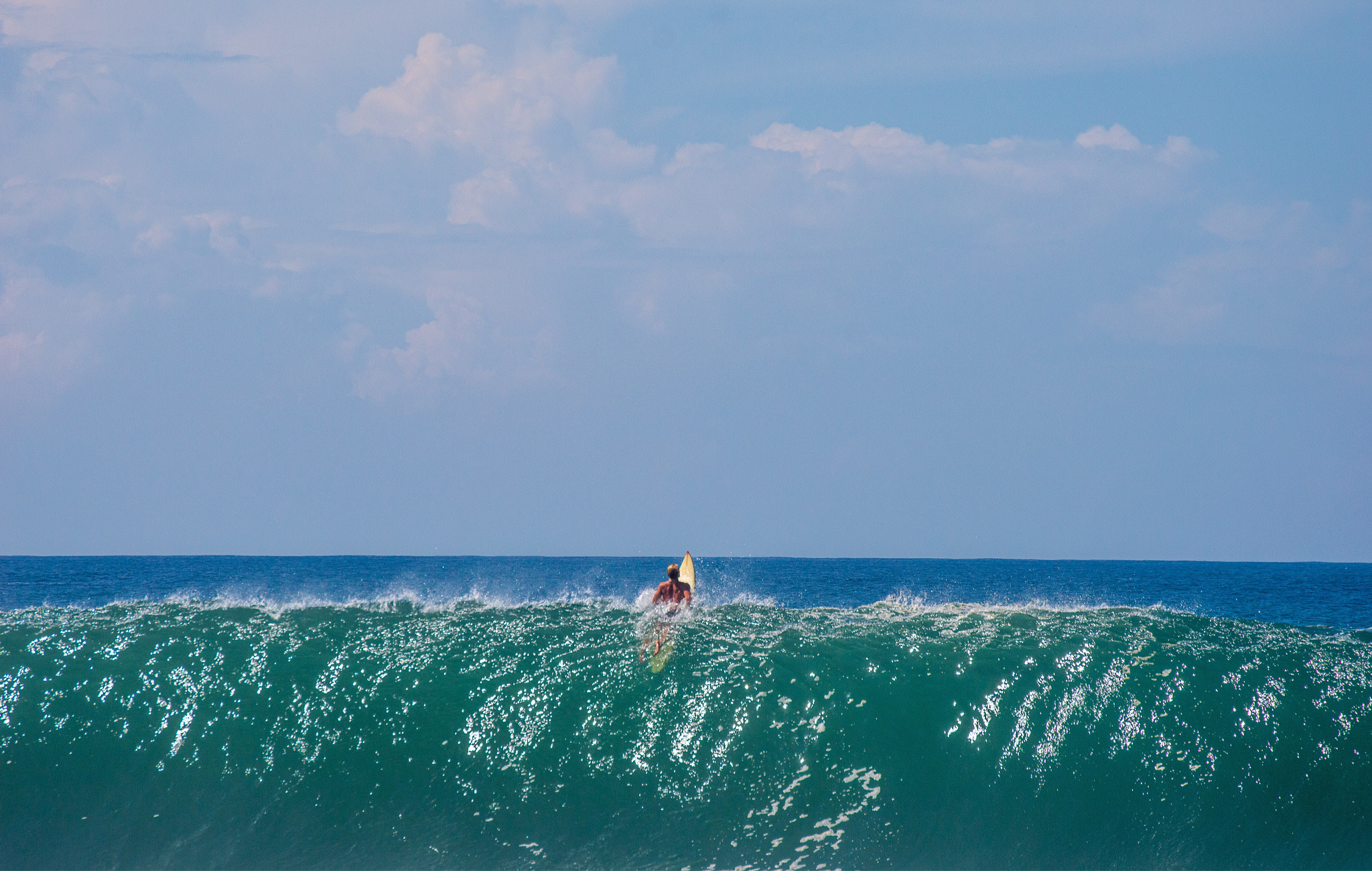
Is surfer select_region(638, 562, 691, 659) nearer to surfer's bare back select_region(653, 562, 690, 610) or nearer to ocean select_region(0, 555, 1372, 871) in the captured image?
surfer's bare back select_region(653, 562, 690, 610)

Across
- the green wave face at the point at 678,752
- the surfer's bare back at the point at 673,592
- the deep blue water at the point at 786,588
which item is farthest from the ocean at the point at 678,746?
the deep blue water at the point at 786,588

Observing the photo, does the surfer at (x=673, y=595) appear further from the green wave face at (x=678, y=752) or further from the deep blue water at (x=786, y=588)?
the deep blue water at (x=786, y=588)

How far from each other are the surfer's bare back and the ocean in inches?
11.4

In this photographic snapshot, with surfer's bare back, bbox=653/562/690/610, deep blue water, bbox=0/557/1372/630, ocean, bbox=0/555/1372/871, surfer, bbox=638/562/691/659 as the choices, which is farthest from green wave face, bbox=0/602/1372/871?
deep blue water, bbox=0/557/1372/630

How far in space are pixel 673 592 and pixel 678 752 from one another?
11.7 ft

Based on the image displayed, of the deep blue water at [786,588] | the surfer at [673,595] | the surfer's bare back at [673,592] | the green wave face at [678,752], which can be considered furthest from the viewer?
the deep blue water at [786,588]

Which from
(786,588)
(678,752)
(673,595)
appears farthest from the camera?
(786,588)

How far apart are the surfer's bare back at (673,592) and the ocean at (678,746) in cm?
29

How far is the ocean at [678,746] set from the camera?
8.64 meters

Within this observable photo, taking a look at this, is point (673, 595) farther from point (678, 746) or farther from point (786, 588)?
point (786, 588)

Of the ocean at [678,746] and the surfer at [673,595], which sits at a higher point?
the surfer at [673,595]

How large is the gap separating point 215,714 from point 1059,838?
31.7ft

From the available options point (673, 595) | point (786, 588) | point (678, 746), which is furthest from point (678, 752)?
point (786, 588)

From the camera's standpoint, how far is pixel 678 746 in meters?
9.45
